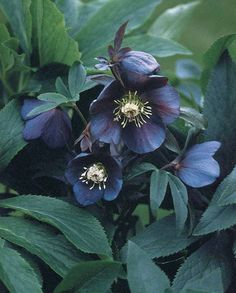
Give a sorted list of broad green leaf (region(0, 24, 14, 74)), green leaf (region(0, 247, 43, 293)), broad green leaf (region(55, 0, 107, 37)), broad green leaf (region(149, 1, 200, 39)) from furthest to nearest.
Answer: broad green leaf (region(149, 1, 200, 39)) → broad green leaf (region(55, 0, 107, 37)) → broad green leaf (region(0, 24, 14, 74)) → green leaf (region(0, 247, 43, 293))

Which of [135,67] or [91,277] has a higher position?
[135,67]

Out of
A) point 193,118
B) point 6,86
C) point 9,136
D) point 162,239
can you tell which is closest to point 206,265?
point 162,239

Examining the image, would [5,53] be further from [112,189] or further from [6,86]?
[112,189]

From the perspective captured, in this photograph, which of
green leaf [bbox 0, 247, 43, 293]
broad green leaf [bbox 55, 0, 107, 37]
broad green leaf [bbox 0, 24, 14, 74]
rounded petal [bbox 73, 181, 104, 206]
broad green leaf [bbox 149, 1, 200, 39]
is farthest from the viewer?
broad green leaf [bbox 149, 1, 200, 39]

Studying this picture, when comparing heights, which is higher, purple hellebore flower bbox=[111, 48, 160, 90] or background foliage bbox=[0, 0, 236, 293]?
purple hellebore flower bbox=[111, 48, 160, 90]

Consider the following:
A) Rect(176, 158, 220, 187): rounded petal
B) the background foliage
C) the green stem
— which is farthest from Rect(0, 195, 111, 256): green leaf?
the green stem

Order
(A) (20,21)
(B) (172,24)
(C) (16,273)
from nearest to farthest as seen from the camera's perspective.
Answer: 1. (C) (16,273)
2. (A) (20,21)
3. (B) (172,24)

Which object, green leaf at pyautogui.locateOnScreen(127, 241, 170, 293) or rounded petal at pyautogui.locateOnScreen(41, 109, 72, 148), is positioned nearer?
green leaf at pyautogui.locateOnScreen(127, 241, 170, 293)

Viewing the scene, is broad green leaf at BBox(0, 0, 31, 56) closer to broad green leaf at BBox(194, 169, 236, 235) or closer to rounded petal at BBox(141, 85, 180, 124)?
rounded petal at BBox(141, 85, 180, 124)
